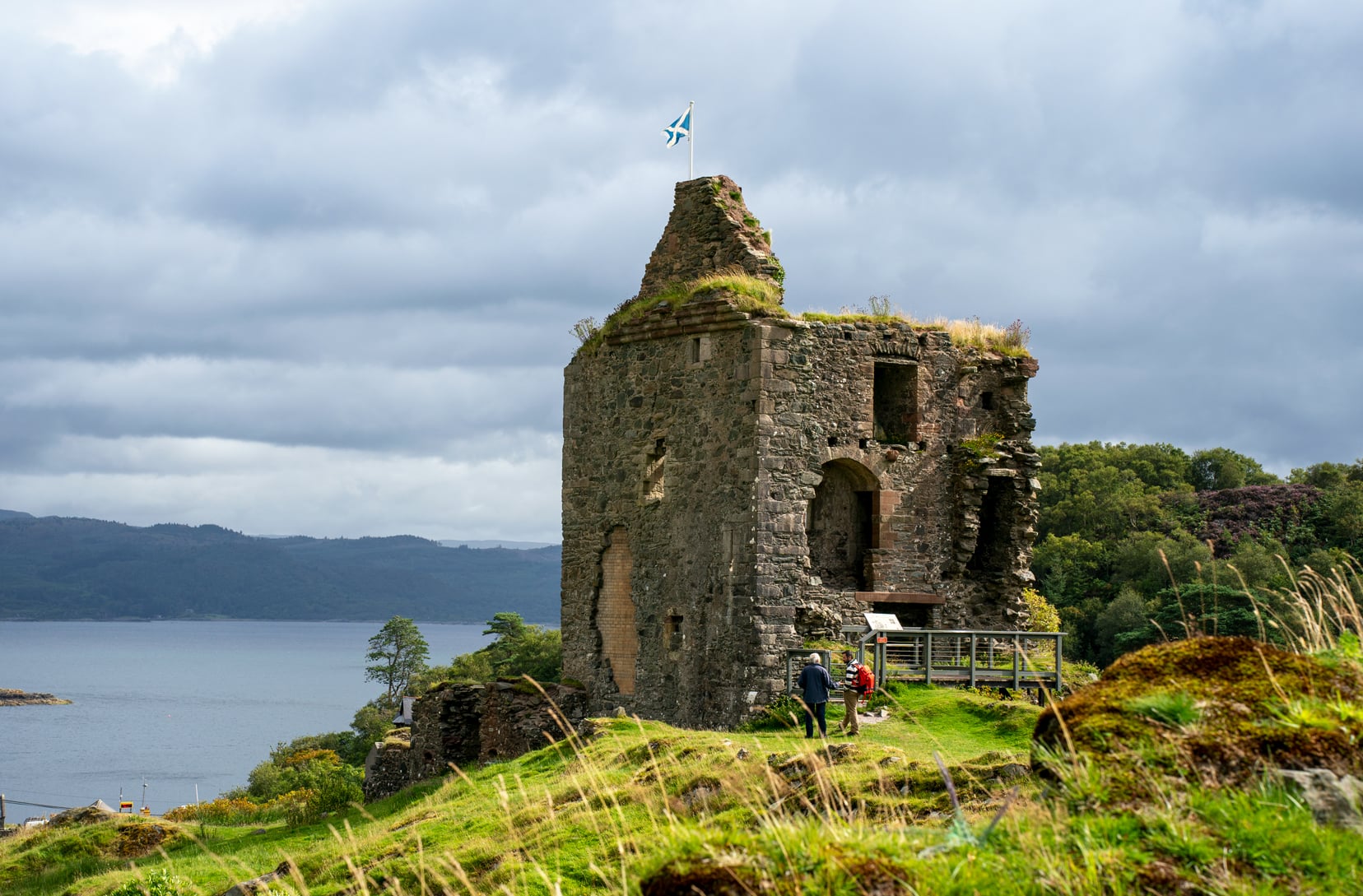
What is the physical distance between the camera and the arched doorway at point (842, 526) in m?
23.7

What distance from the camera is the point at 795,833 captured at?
600 centimetres

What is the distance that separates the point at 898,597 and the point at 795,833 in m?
17.7

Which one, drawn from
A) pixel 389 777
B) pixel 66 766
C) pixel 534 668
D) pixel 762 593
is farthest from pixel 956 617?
pixel 66 766

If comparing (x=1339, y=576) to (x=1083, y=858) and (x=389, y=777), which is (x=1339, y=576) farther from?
(x=389, y=777)

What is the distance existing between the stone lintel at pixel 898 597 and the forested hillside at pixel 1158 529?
1948 centimetres

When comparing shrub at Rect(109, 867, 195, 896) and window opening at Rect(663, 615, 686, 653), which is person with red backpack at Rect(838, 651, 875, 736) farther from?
shrub at Rect(109, 867, 195, 896)

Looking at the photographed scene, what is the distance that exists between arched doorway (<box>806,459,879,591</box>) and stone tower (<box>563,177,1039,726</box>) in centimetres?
3

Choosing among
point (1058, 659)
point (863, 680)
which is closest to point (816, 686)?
point (863, 680)

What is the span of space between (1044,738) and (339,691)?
201342 millimetres

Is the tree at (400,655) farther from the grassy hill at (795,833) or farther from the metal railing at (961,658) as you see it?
the metal railing at (961,658)

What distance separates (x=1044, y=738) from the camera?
6891mm

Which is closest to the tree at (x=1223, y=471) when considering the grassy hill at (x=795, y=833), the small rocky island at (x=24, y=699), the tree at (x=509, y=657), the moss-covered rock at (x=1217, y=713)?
the tree at (x=509, y=657)

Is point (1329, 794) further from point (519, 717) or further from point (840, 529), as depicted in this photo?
point (519, 717)

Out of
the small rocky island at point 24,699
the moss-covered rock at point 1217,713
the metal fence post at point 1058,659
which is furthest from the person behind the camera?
the small rocky island at point 24,699
